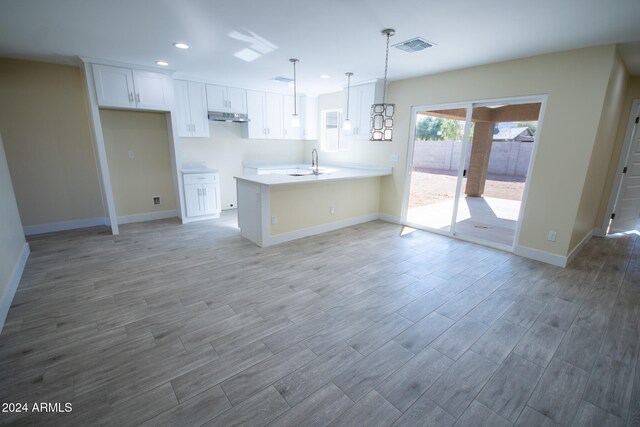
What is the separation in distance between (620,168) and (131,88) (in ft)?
25.7

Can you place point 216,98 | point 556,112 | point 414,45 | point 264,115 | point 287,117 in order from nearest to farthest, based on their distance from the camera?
point 414,45 < point 556,112 < point 216,98 < point 264,115 < point 287,117

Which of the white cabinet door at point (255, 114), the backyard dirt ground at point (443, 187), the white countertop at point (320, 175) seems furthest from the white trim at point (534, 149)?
the white cabinet door at point (255, 114)

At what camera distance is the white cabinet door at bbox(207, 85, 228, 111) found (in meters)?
5.35

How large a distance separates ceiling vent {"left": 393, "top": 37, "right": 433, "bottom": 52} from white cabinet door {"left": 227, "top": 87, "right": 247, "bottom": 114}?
3.50 m

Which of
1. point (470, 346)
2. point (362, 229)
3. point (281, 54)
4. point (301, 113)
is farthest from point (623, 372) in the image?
point (301, 113)

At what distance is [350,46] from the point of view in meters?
3.32

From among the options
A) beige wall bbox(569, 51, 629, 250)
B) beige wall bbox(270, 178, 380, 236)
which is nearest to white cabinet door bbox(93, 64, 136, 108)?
beige wall bbox(270, 178, 380, 236)

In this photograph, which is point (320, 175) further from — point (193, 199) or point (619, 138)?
point (619, 138)

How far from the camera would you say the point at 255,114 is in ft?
19.7

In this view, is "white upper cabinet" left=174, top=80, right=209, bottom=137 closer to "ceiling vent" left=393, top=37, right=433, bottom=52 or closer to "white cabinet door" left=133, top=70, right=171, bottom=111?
"white cabinet door" left=133, top=70, right=171, bottom=111

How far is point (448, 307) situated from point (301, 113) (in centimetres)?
542

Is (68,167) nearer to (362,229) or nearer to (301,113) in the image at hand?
(301,113)

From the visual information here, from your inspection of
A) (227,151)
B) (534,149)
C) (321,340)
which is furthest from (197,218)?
(534,149)

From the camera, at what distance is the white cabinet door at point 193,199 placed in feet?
16.9
